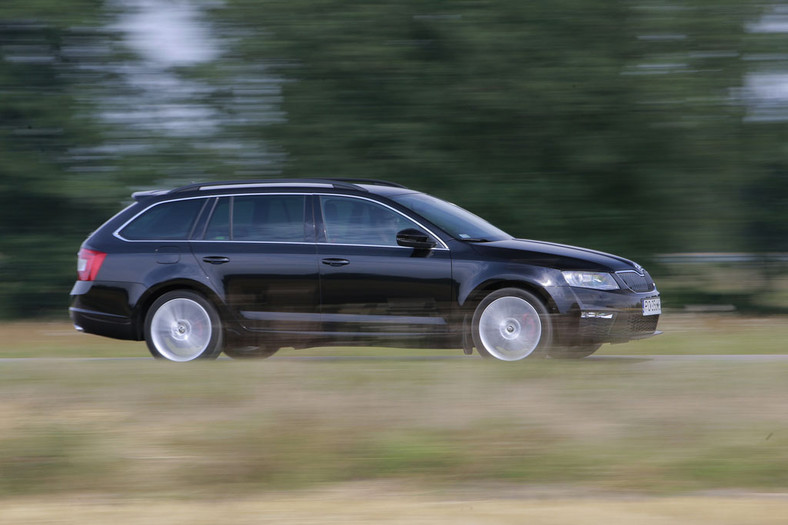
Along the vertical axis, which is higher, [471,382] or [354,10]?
[354,10]

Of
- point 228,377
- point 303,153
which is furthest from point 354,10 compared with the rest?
point 228,377

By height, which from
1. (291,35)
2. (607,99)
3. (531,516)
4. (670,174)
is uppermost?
(291,35)

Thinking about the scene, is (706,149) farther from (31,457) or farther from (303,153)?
(31,457)

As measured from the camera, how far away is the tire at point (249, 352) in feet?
33.3

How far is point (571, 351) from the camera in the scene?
9.33 meters

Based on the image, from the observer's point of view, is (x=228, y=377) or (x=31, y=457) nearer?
A: (x=31, y=457)

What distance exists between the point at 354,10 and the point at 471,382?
734cm

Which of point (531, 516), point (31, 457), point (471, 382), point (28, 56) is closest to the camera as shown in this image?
point (531, 516)

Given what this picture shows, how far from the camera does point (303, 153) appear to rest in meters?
14.2

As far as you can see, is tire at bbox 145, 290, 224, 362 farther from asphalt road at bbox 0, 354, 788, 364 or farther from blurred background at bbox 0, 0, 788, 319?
blurred background at bbox 0, 0, 788, 319

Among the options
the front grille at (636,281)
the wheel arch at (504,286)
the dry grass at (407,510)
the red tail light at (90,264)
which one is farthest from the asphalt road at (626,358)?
the dry grass at (407,510)

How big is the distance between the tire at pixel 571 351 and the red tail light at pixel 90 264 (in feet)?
12.8

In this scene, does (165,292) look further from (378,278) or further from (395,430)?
(395,430)

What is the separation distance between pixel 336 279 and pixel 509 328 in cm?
147
